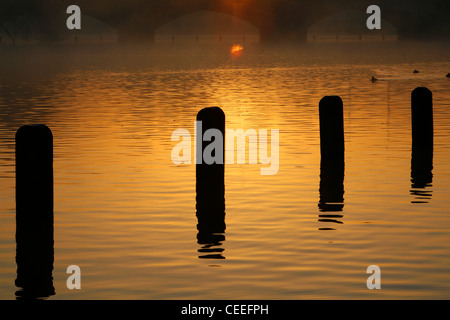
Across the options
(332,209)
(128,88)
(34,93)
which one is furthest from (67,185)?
(128,88)

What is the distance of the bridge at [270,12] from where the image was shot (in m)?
117

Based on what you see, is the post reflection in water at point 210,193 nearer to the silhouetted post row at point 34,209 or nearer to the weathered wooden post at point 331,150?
the silhouetted post row at point 34,209

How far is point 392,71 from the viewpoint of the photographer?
59719 mm

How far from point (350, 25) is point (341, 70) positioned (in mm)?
130828

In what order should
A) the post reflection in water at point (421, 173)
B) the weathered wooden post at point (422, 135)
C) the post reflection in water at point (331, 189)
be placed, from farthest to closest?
the weathered wooden post at point (422, 135) < the post reflection in water at point (421, 173) < the post reflection in water at point (331, 189)

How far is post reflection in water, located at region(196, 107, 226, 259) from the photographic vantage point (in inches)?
523

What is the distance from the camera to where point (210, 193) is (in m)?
13.8

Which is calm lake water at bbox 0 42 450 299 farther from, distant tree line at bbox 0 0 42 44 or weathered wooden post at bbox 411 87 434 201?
distant tree line at bbox 0 0 42 44

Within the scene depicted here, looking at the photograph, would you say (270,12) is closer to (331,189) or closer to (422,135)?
(422,135)

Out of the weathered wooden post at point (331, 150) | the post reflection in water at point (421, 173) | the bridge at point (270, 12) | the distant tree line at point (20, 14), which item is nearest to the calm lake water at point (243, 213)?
the post reflection in water at point (421, 173)

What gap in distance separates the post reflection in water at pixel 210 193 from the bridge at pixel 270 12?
102 meters

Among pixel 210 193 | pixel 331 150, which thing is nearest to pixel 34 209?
pixel 210 193
